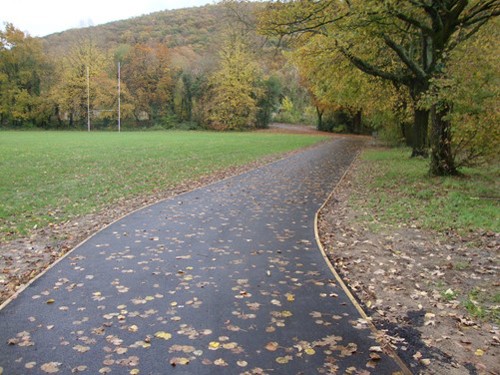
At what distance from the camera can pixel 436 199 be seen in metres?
11.9

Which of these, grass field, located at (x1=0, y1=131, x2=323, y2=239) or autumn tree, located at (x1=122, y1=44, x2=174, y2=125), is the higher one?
autumn tree, located at (x1=122, y1=44, x2=174, y2=125)

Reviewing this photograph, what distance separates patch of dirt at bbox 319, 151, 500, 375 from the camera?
4.48 metres

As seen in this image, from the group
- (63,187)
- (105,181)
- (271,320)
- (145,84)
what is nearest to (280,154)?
(105,181)

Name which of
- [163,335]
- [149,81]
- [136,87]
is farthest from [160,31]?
[163,335]

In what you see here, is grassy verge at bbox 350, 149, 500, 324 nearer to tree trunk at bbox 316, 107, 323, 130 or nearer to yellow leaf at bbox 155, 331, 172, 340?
yellow leaf at bbox 155, 331, 172, 340

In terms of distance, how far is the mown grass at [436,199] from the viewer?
9.62 m

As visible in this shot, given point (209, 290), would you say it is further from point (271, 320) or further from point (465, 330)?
point (465, 330)

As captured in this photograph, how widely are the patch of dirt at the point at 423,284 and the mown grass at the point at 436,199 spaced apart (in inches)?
23.0

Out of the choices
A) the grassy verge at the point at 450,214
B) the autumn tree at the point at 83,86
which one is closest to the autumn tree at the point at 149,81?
the autumn tree at the point at 83,86

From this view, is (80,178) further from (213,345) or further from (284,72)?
(284,72)

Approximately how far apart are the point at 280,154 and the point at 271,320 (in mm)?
22879

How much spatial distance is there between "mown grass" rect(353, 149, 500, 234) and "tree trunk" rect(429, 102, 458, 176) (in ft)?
1.54

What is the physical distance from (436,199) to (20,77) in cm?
6412

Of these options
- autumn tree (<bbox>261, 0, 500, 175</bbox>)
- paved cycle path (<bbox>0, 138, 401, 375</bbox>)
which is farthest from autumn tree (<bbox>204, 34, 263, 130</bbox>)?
paved cycle path (<bbox>0, 138, 401, 375</bbox>)
